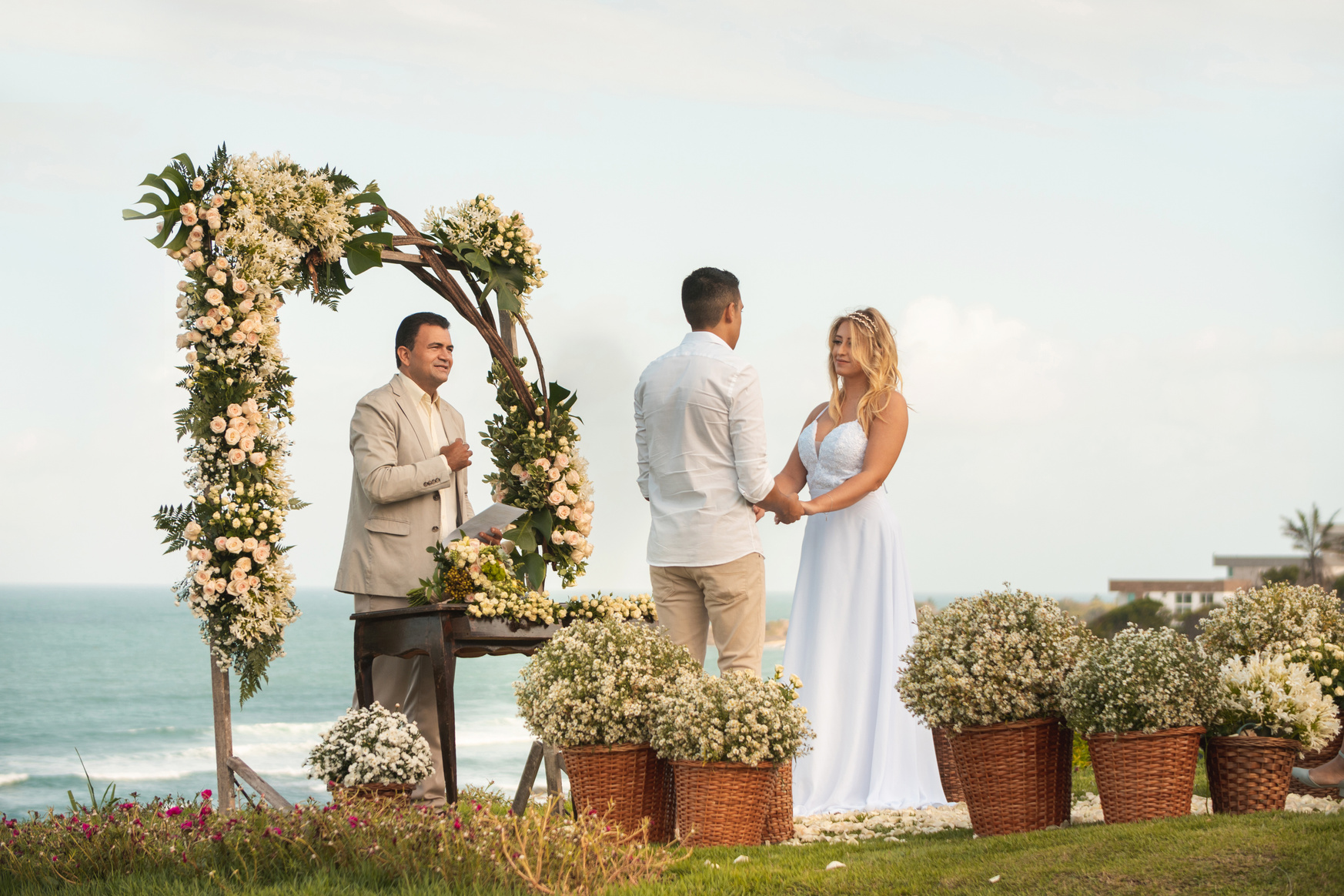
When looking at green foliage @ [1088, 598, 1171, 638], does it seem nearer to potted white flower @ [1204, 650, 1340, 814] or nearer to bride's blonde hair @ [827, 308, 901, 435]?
bride's blonde hair @ [827, 308, 901, 435]

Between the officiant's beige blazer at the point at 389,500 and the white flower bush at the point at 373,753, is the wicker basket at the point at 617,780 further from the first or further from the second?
the officiant's beige blazer at the point at 389,500

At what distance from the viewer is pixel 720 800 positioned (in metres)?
5.04

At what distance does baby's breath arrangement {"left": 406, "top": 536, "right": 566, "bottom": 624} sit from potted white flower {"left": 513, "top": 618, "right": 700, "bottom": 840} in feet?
2.45

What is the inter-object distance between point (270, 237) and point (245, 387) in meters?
0.81

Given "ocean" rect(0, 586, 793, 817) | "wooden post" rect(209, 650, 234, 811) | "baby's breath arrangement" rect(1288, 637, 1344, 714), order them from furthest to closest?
1. "ocean" rect(0, 586, 793, 817)
2. "wooden post" rect(209, 650, 234, 811)
3. "baby's breath arrangement" rect(1288, 637, 1344, 714)

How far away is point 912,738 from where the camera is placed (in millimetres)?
6434

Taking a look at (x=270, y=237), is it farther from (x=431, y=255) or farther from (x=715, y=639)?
(x=715, y=639)

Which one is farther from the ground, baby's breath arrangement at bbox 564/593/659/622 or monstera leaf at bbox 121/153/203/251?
monstera leaf at bbox 121/153/203/251

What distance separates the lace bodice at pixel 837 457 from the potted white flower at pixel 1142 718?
80.5 inches

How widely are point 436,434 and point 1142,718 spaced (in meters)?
4.01

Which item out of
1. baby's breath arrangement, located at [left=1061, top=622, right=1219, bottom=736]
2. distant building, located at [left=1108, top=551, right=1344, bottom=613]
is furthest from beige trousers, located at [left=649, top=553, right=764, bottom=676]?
distant building, located at [left=1108, top=551, right=1344, bottom=613]

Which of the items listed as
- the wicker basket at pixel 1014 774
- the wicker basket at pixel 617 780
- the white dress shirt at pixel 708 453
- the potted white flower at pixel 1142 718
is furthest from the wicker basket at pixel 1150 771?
the wicker basket at pixel 617 780

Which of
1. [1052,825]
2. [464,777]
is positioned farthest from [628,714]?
[464,777]

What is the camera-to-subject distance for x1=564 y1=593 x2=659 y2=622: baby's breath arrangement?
638 cm
